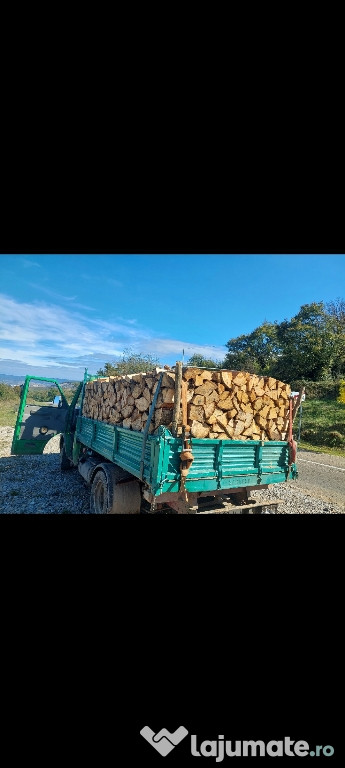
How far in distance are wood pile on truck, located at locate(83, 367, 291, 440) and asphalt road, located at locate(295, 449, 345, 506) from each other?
123 inches

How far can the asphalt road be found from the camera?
613cm

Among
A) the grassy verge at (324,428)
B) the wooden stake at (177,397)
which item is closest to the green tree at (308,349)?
the grassy verge at (324,428)

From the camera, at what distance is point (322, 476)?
7605mm

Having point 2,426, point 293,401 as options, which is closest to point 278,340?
point 2,426

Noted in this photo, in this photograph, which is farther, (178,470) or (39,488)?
(39,488)

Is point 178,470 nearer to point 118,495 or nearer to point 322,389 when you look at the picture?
point 118,495

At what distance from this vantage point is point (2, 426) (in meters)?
15.2

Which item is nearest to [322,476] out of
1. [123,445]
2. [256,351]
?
[123,445]

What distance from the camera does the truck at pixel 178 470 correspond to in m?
2.83
